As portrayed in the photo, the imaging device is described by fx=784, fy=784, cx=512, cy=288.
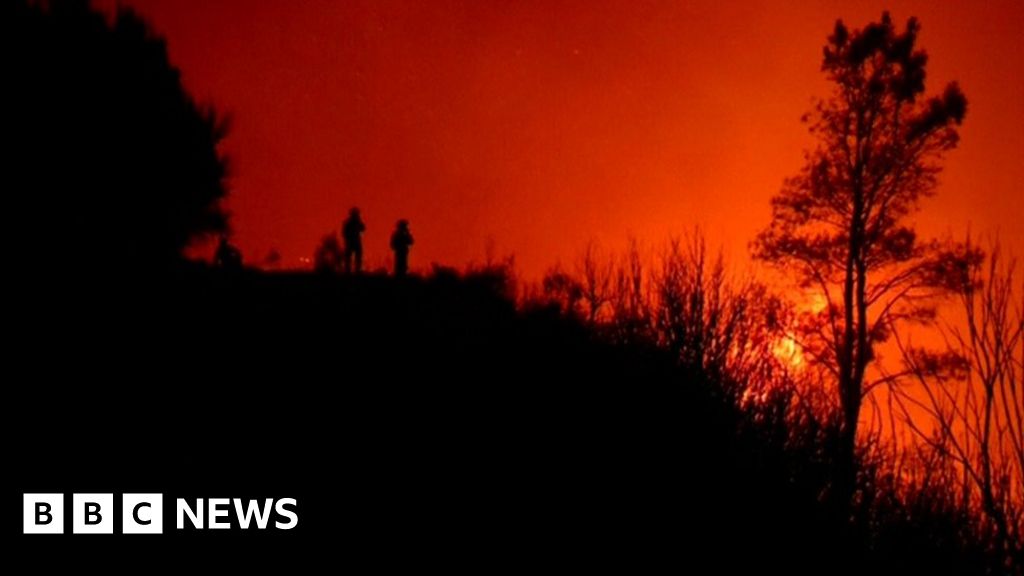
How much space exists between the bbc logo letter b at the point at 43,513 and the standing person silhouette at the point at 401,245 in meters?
13.1

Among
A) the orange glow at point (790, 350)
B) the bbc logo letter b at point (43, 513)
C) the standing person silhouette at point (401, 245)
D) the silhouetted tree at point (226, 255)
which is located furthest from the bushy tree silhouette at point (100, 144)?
the orange glow at point (790, 350)

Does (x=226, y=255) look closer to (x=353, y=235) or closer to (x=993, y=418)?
(x=353, y=235)

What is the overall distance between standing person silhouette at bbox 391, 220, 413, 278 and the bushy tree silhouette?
5.29 meters

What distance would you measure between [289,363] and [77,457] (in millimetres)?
3488

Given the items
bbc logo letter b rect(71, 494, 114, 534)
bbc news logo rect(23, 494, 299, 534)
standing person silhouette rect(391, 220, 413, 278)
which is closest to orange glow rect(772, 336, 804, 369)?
standing person silhouette rect(391, 220, 413, 278)

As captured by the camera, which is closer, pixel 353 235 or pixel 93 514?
Answer: pixel 93 514

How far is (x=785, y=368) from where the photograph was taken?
13.3 meters

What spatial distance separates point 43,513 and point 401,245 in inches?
544

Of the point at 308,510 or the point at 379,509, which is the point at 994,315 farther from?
the point at 308,510

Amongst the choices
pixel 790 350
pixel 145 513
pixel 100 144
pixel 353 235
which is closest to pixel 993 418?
pixel 145 513

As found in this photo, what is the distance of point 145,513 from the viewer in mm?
7125

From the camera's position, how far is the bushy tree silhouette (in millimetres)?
16406

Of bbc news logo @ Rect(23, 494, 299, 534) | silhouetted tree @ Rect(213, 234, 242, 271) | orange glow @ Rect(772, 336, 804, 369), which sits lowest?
bbc news logo @ Rect(23, 494, 299, 534)

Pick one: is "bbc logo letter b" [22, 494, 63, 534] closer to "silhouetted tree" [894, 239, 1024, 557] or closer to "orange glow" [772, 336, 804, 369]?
"silhouetted tree" [894, 239, 1024, 557]
